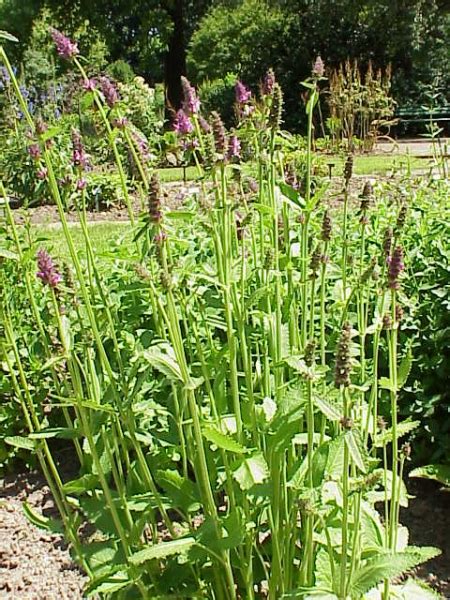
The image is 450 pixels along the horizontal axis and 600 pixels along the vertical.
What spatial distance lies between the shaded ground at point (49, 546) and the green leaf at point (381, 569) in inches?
37.3

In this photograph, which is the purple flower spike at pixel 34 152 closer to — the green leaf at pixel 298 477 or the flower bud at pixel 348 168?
the flower bud at pixel 348 168

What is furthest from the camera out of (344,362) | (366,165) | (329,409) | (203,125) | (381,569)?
(366,165)

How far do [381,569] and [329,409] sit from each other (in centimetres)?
37

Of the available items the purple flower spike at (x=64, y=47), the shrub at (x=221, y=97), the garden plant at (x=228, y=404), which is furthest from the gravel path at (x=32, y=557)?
the shrub at (x=221, y=97)

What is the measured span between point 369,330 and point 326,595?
0.55 metres

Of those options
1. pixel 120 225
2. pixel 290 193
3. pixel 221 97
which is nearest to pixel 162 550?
pixel 290 193

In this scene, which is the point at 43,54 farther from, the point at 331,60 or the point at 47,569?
the point at 47,569

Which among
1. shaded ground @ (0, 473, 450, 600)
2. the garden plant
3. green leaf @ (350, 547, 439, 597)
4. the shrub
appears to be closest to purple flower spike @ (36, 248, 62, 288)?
the garden plant

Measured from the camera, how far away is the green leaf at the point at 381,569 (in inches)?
53.7

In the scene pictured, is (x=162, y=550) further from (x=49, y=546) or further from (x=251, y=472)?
(x=49, y=546)

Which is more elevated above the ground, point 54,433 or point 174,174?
point 54,433

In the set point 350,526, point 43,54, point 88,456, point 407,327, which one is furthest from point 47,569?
point 43,54

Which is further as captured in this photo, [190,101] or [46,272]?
[190,101]

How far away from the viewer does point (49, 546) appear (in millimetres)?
2533
